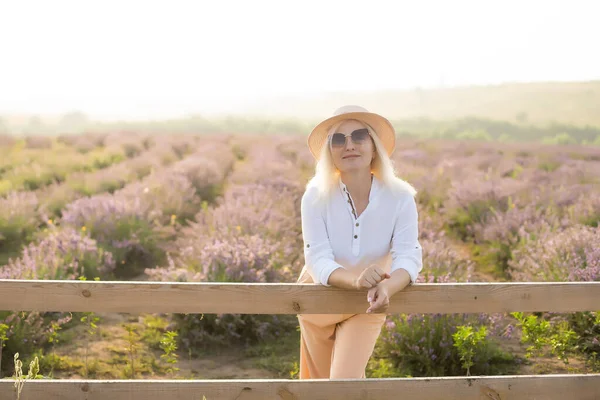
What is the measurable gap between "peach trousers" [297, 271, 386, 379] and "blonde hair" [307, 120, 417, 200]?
545 millimetres

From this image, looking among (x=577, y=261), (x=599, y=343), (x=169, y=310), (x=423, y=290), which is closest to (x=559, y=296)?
(x=423, y=290)

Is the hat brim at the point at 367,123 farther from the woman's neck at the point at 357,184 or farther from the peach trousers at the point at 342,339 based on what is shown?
the peach trousers at the point at 342,339

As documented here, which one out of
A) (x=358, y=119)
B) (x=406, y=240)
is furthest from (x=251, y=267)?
(x=406, y=240)

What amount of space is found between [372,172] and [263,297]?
79 centimetres

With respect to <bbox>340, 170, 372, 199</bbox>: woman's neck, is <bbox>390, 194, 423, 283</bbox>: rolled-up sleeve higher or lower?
lower

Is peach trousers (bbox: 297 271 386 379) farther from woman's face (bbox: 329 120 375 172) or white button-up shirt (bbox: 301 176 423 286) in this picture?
woman's face (bbox: 329 120 375 172)

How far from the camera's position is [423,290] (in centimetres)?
297

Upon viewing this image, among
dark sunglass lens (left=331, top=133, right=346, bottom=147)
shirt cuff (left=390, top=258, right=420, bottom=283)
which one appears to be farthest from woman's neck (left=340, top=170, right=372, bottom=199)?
shirt cuff (left=390, top=258, right=420, bottom=283)

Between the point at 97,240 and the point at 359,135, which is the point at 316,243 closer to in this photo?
the point at 359,135

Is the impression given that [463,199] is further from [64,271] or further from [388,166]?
[388,166]

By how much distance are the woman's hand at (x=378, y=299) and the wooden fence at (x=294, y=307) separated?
181 mm

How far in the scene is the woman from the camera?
116 inches

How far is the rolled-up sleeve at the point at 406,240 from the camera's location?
294 cm

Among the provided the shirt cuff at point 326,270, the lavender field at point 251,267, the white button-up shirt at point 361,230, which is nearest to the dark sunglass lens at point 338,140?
the white button-up shirt at point 361,230
